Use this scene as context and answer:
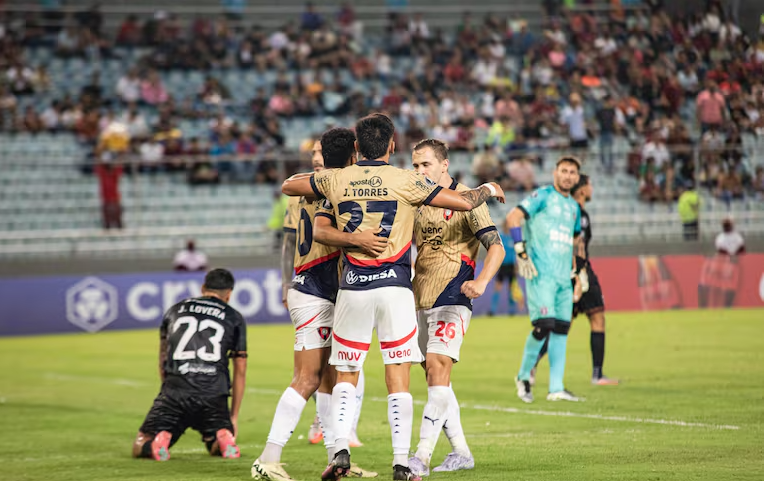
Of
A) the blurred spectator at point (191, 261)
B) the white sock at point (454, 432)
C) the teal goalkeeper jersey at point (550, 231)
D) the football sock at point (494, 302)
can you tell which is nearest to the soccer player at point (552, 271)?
the teal goalkeeper jersey at point (550, 231)

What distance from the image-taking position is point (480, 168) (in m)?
29.3

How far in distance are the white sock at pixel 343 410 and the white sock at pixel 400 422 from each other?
29 cm

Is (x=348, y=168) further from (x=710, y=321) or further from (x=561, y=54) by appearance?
(x=561, y=54)

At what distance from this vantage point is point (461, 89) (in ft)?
114

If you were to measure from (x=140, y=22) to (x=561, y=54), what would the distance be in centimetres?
1267

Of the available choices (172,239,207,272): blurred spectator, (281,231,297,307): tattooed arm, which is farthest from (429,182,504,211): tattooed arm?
(172,239,207,272): blurred spectator

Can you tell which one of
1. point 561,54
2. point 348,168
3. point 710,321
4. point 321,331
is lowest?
point 710,321

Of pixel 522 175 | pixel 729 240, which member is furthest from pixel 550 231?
pixel 522 175

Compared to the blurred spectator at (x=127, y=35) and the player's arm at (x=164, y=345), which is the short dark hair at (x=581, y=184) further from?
the blurred spectator at (x=127, y=35)

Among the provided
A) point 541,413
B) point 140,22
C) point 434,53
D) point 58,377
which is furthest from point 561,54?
point 541,413

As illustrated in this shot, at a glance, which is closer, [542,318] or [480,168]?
[542,318]

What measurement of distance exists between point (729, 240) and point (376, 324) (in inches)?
843

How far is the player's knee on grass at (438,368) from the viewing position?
8.48 meters

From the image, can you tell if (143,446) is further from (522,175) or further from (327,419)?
(522,175)
